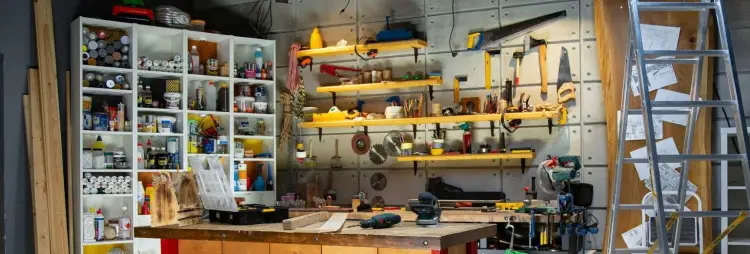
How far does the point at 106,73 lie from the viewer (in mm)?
7199

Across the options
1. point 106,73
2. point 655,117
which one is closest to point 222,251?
point 106,73

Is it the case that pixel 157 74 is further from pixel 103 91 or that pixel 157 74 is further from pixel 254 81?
pixel 254 81

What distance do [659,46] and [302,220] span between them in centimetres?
339

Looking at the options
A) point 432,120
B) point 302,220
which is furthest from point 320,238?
point 432,120

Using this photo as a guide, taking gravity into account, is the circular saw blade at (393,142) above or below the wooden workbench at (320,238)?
above

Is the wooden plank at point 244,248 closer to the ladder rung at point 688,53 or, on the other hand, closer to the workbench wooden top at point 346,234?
the workbench wooden top at point 346,234

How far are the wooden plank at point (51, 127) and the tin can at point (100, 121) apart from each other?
0.30 metres

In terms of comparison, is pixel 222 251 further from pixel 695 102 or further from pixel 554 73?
pixel 554 73

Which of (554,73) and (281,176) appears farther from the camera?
(281,176)

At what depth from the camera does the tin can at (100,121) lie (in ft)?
23.1

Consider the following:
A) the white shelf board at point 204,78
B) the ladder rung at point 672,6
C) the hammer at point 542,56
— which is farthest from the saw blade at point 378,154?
the ladder rung at point 672,6

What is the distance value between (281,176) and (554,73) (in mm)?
2856

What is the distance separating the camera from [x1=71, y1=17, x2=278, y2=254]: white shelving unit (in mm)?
6949

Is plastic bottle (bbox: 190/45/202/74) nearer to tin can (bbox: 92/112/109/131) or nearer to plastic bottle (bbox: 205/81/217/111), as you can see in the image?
plastic bottle (bbox: 205/81/217/111)
